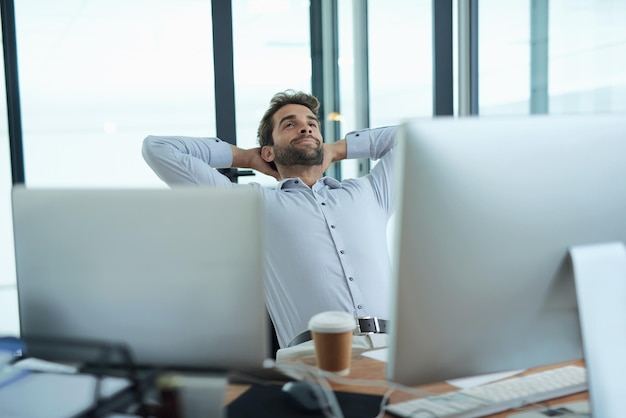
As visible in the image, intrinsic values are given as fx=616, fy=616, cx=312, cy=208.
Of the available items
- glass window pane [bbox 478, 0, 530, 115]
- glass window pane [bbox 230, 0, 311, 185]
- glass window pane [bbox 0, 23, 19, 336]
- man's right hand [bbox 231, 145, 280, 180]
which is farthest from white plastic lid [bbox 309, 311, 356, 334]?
glass window pane [bbox 0, 23, 19, 336]

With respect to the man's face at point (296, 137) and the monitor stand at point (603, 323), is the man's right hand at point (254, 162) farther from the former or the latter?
the monitor stand at point (603, 323)

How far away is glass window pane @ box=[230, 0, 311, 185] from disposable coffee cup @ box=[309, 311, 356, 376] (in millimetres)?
2278

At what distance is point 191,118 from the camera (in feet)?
11.2

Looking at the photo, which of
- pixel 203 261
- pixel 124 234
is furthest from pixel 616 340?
pixel 124 234

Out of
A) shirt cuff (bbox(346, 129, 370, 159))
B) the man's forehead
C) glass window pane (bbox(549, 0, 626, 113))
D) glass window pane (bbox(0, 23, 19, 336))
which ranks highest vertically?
glass window pane (bbox(549, 0, 626, 113))

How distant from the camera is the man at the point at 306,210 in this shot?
1840mm

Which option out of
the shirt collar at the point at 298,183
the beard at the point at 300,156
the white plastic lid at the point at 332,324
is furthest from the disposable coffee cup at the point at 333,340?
the beard at the point at 300,156

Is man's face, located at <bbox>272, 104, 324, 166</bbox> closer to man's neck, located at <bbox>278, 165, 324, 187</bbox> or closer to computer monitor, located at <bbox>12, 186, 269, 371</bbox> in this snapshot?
man's neck, located at <bbox>278, 165, 324, 187</bbox>

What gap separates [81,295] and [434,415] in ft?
1.76

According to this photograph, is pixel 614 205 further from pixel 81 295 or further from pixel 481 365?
pixel 81 295

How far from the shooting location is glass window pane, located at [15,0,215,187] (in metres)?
3.25

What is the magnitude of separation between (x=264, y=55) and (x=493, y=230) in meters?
2.94

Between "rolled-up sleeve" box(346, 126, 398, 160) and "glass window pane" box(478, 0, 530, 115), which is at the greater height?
"glass window pane" box(478, 0, 530, 115)

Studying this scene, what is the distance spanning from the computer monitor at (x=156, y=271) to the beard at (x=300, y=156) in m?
1.39
